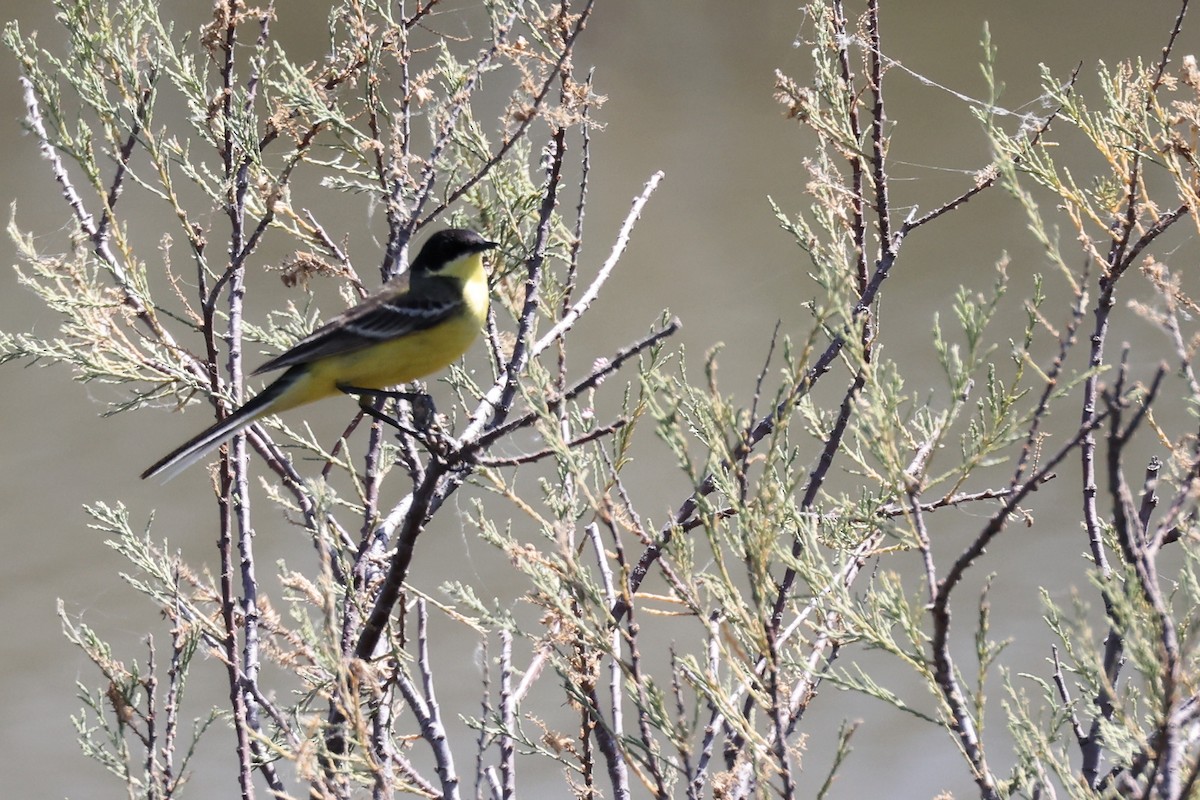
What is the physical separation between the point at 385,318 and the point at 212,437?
0.58 meters

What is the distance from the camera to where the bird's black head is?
2975 millimetres

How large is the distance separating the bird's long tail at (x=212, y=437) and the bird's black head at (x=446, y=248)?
630 mm

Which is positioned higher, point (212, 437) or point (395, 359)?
point (395, 359)

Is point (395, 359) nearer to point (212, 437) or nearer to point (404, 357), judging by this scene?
point (404, 357)

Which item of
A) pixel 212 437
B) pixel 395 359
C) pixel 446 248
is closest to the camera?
pixel 212 437

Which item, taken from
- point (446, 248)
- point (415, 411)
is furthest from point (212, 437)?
point (446, 248)

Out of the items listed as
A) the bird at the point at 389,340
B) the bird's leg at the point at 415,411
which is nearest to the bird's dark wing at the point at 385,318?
the bird at the point at 389,340

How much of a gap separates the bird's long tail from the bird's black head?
63 cm

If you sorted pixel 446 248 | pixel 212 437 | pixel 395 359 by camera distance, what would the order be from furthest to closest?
1. pixel 446 248
2. pixel 395 359
3. pixel 212 437

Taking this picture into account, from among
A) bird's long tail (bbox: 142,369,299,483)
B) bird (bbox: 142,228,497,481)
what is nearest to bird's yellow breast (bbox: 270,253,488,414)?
bird (bbox: 142,228,497,481)

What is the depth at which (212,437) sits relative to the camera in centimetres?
235

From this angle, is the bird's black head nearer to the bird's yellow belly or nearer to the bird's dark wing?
the bird's dark wing

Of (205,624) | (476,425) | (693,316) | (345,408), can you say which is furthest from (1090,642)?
(693,316)

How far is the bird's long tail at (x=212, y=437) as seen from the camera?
2.28 m
